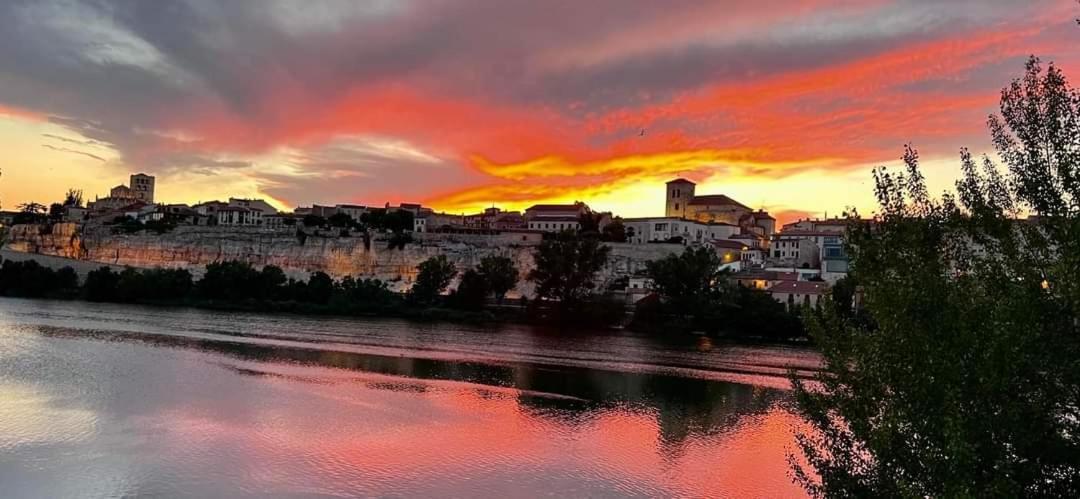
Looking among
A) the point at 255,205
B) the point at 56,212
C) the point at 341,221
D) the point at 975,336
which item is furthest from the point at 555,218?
the point at 975,336

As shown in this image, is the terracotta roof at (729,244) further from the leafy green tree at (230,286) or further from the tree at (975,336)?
the tree at (975,336)

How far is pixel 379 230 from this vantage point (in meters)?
67.8

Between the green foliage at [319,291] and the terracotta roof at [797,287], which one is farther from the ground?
the terracotta roof at [797,287]

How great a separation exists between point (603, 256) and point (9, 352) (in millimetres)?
36286

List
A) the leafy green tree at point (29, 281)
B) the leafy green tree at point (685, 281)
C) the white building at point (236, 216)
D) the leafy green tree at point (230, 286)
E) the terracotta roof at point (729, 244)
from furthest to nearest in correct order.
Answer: the white building at point (236, 216)
the terracotta roof at point (729, 244)
the leafy green tree at point (29, 281)
the leafy green tree at point (230, 286)
the leafy green tree at point (685, 281)

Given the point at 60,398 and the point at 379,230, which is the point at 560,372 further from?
the point at 379,230

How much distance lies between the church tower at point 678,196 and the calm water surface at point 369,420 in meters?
55.6

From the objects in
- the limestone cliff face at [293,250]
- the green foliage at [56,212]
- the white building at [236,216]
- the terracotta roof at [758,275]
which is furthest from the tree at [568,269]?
the green foliage at [56,212]

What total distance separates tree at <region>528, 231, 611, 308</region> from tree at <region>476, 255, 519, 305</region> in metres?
1.84

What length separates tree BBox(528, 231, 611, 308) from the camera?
50.4 meters

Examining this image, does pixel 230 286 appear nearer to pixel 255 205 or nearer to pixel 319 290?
pixel 319 290

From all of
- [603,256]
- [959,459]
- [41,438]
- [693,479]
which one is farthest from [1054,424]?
[603,256]

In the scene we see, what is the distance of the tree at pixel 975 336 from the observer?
5.07 meters

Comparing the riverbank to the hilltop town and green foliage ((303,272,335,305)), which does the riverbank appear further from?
the hilltop town
